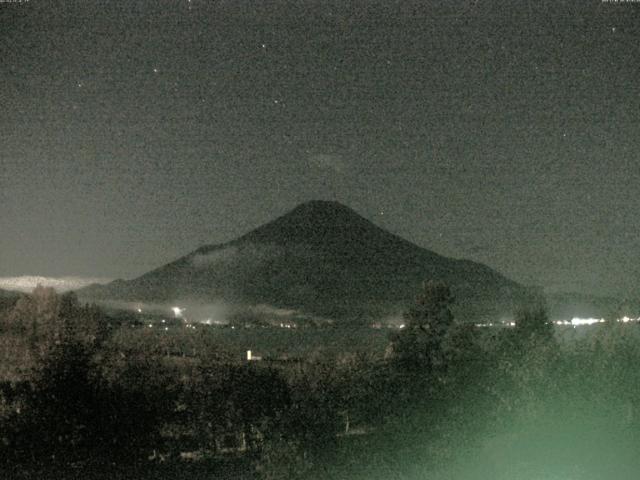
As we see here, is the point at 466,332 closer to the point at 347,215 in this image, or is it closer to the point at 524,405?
the point at 524,405

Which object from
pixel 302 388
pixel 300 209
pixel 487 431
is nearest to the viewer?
pixel 487 431

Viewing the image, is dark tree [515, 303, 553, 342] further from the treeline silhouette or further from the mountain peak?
the mountain peak

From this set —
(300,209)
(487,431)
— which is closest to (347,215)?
(300,209)

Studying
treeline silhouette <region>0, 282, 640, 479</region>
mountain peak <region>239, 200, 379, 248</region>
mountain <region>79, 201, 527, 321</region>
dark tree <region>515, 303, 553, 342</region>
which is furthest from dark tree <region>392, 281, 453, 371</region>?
mountain peak <region>239, 200, 379, 248</region>

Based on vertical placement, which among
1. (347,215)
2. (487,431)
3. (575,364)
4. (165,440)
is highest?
(347,215)

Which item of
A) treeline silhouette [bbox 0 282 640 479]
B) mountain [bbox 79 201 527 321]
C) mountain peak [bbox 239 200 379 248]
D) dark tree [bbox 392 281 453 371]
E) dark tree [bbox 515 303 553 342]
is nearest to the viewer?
treeline silhouette [bbox 0 282 640 479]

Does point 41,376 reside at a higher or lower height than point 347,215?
lower
